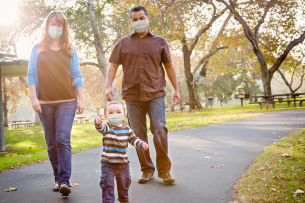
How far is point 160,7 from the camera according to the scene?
1516 cm

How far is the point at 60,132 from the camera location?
3.66 meters

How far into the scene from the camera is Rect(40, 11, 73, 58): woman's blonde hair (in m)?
3.73

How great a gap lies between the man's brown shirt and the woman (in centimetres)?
73

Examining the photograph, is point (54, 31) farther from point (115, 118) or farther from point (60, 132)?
point (115, 118)

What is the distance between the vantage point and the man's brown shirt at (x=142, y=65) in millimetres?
3977

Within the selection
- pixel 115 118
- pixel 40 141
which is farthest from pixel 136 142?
pixel 40 141

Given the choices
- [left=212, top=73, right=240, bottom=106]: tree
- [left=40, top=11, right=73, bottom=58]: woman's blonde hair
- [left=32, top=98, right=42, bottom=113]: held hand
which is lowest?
[left=32, top=98, right=42, bottom=113]: held hand

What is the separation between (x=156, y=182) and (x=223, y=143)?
12.1ft

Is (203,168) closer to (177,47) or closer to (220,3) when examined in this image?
(220,3)

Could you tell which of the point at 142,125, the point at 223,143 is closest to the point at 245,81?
the point at 223,143

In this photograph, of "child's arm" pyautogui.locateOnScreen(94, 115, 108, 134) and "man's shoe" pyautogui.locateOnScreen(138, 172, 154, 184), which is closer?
"child's arm" pyautogui.locateOnScreen(94, 115, 108, 134)

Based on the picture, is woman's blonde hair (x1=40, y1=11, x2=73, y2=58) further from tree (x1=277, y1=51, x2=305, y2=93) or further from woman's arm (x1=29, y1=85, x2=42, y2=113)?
tree (x1=277, y1=51, x2=305, y2=93)

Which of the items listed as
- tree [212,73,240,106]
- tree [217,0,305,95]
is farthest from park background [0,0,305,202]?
tree [212,73,240,106]

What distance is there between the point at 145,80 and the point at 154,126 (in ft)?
2.08
